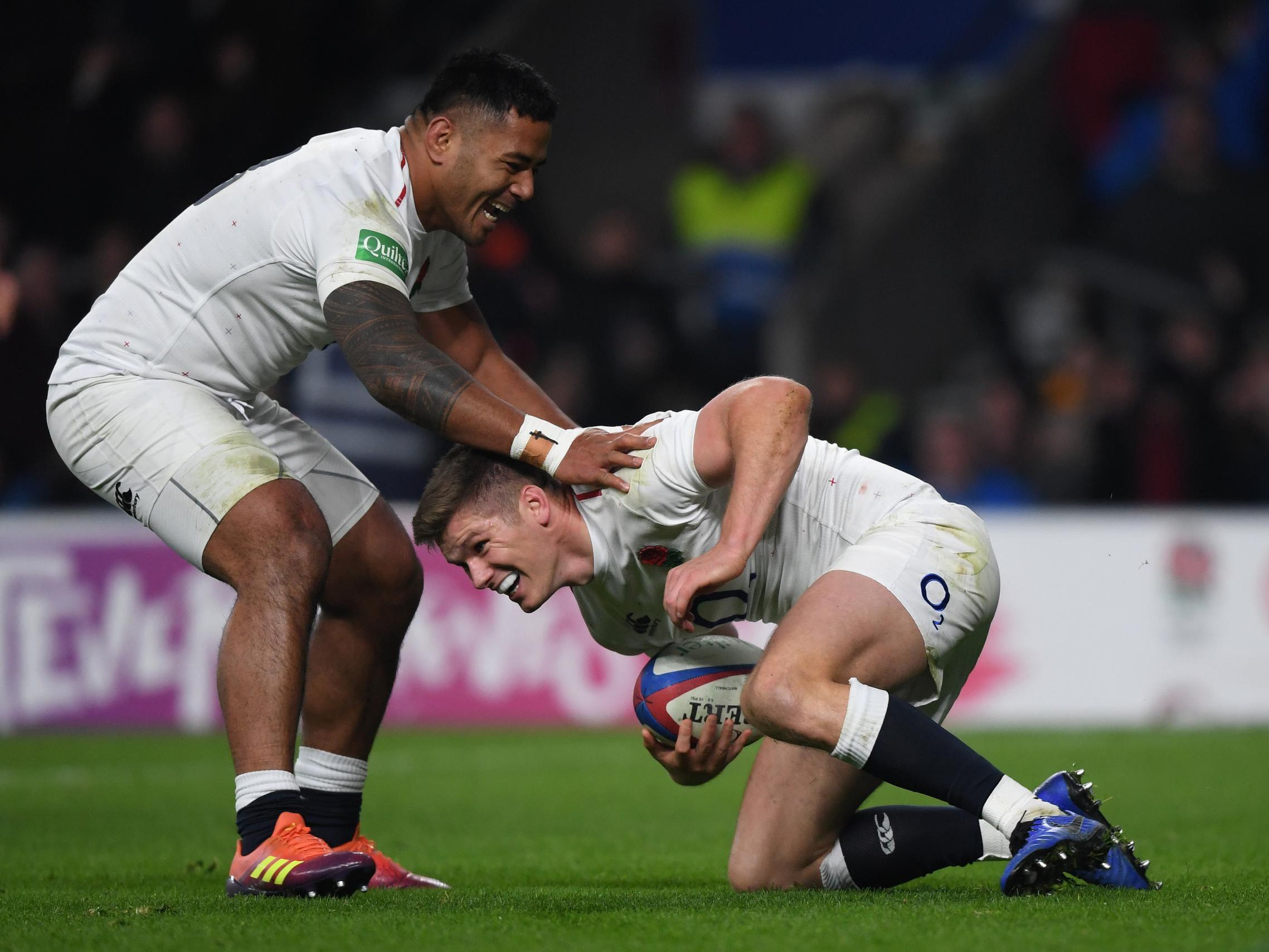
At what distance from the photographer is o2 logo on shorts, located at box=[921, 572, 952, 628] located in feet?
13.9

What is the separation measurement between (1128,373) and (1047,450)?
103 centimetres

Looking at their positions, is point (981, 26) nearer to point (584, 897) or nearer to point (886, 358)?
point (886, 358)

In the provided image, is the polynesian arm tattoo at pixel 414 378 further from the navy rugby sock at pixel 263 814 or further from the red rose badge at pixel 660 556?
the navy rugby sock at pixel 263 814

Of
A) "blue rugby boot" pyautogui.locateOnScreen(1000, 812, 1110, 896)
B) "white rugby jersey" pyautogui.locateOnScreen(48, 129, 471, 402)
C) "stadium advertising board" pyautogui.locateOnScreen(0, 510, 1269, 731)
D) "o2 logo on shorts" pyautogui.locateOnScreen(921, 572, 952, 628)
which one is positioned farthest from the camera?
"stadium advertising board" pyautogui.locateOnScreen(0, 510, 1269, 731)

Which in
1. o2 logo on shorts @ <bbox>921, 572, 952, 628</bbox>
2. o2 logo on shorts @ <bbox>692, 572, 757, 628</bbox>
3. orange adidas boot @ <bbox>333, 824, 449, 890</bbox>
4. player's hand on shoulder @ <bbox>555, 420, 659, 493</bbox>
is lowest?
orange adidas boot @ <bbox>333, 824, 449, 890</bbox>

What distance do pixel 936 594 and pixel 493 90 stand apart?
70.7 inches

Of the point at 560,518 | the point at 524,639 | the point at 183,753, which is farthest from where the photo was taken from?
the point at 524,639

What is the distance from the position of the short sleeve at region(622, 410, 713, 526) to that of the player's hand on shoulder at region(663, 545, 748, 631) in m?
0.20

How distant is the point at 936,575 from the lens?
168 inches

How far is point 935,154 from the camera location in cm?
1448

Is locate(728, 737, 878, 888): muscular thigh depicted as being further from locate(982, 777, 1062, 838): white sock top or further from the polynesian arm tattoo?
the polynesian arm tattoo

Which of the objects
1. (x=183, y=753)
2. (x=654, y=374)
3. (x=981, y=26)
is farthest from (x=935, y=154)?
(x=183, y=753)

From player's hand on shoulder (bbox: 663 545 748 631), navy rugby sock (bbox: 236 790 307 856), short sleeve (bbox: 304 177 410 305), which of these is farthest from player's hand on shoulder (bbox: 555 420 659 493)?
navy rugby sock (bbox: 236 790 307 856)

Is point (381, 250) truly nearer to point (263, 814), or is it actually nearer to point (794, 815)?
point (263, 814)
